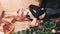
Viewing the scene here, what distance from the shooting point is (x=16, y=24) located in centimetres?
106

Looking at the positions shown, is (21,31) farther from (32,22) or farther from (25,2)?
(25,2)

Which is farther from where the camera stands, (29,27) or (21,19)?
(21,19)

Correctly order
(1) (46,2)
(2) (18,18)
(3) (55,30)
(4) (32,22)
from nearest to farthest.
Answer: (3) (55,30)
(4) (32,22)
(2) (18,18)
(1) (46,2)

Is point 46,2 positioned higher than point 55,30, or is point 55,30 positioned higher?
point 46,2

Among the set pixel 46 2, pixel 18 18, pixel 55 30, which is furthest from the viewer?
pixel 46 2

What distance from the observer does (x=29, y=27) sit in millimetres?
995

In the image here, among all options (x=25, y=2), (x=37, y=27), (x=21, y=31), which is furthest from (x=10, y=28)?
(x=25, y=2)

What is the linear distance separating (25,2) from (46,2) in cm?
20

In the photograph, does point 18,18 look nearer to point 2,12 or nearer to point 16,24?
point 16,24

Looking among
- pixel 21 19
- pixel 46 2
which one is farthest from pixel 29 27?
pixel 46 2

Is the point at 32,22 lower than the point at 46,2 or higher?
lower

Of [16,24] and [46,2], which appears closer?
[16,24]

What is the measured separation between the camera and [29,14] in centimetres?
106

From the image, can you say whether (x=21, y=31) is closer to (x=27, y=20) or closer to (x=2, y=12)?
(x=27, y=20)
